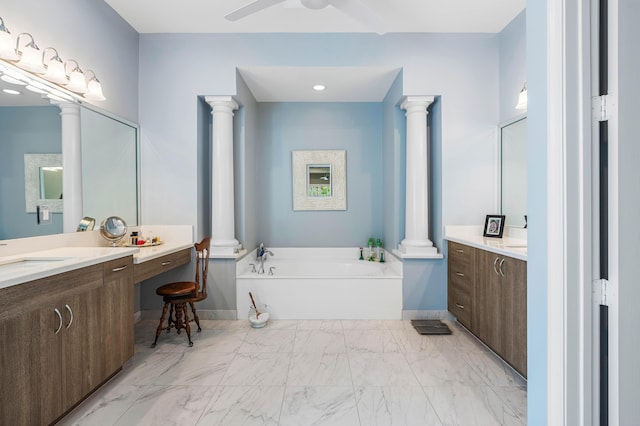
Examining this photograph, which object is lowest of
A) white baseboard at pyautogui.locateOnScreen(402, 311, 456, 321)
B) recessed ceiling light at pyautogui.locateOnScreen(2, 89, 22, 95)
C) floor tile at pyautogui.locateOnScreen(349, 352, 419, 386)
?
floor tile at pyautogui.locateOnScreen(349, 352, 419, 386)

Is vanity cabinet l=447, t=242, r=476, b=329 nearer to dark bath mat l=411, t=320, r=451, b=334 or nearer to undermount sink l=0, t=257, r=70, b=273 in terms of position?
dark bath mat l=411, t=320, r=451, b=334

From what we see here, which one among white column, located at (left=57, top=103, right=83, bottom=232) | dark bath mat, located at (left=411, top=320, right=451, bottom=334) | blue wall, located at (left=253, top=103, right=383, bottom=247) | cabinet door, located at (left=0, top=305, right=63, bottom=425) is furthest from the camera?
blue wall, located at (left=253, top=103, right=383, bottom=247)

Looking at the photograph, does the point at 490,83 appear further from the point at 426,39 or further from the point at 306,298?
the point at 306,298

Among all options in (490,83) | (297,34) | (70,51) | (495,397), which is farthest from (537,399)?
(70,51)

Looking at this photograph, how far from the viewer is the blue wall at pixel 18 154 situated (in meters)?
1.84

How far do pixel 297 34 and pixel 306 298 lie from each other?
8.71 feet

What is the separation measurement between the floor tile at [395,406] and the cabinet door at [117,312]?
1.54 meters

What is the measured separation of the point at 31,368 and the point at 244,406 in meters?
1.04

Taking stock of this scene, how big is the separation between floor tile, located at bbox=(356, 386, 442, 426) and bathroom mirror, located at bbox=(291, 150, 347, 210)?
2491mm

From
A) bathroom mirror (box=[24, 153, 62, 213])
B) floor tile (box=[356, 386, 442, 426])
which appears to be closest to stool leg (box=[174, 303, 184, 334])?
bathroom mirror (box=[24, 153, 62, 213])

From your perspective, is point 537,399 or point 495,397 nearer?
point 537,399

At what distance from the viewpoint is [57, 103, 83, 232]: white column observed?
2.30 m

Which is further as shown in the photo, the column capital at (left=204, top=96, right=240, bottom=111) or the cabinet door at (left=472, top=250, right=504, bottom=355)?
the column capital at (left=204, top=96, right=240, bottom=111)

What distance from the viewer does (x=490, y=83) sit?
3100mm
